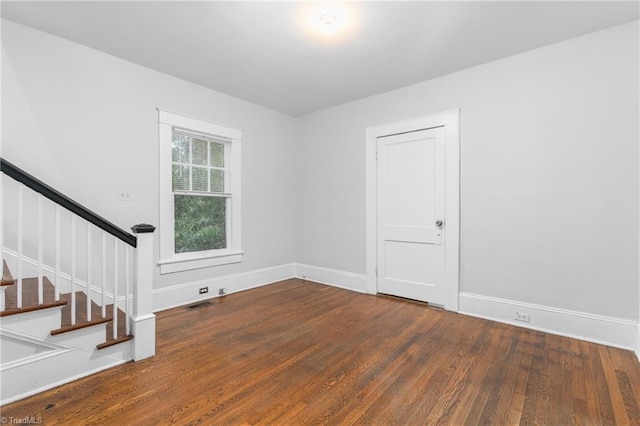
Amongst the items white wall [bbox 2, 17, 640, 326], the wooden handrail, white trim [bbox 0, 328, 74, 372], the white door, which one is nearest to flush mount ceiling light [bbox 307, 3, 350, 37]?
white wall [bbox 2, 17, 640, 326]

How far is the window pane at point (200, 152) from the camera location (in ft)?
13.1

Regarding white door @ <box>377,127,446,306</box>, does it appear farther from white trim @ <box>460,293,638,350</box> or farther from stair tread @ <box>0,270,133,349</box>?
stair tread @ <box>0,270,133,349</box>

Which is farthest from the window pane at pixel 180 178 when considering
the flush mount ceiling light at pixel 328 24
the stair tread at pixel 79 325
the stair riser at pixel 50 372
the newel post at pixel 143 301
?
the flush mount ceiling light at pixel 328 24

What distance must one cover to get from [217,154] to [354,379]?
334cm

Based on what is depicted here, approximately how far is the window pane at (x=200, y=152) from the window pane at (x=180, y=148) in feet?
0.35

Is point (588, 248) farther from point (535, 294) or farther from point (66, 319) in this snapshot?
point (66, 319)

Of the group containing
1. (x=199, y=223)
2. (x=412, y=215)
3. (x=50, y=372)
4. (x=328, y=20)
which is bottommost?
(x=50, y=372)

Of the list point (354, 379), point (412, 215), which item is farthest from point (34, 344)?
point (412, 215)

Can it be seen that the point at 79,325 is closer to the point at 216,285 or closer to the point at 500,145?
the point at 216,285

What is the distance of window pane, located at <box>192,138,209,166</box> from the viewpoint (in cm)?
399

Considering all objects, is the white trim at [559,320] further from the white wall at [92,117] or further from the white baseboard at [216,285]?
the white wall at [92,117]

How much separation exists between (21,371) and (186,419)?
1131 mm

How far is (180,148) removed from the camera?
3.83 meters

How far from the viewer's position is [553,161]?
115 inches
